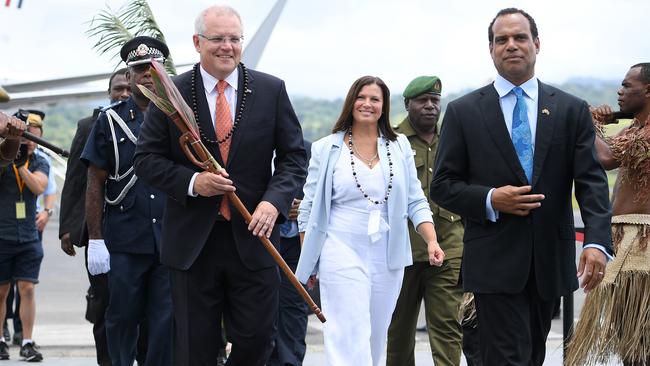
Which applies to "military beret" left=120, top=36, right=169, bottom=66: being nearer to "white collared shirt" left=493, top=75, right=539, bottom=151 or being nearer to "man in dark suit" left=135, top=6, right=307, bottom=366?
"man in dark suit" left=135, top=6, right=307, bottom=366

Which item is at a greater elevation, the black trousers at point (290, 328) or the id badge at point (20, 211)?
the id badge at point (20, 211)

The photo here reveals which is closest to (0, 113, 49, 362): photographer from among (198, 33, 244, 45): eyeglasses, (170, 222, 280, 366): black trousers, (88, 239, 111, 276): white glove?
(88, 239, 111, 276): white glove

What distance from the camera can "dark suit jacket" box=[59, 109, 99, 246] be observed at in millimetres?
8289

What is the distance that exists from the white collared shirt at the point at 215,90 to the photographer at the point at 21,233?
4601 millimetres

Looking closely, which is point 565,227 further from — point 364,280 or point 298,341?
point 298,341

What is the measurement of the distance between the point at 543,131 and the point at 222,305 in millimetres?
1748

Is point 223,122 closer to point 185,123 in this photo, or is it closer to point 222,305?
point 185,123

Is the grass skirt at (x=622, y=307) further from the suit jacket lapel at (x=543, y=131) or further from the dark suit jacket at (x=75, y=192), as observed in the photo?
the dark suit jacket at (x=75, y=192)

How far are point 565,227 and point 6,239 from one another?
19.2ft

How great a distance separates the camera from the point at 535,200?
541 cm

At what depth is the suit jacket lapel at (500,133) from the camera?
5512mm

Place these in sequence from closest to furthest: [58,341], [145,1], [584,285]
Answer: [584,285] < [145,1] < [58,341]

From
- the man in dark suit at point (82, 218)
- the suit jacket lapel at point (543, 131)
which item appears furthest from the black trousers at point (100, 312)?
the suit jacket lapel at point (543, 131)

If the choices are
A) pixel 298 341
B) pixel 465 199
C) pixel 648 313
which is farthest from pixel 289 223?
pixel 465 199
